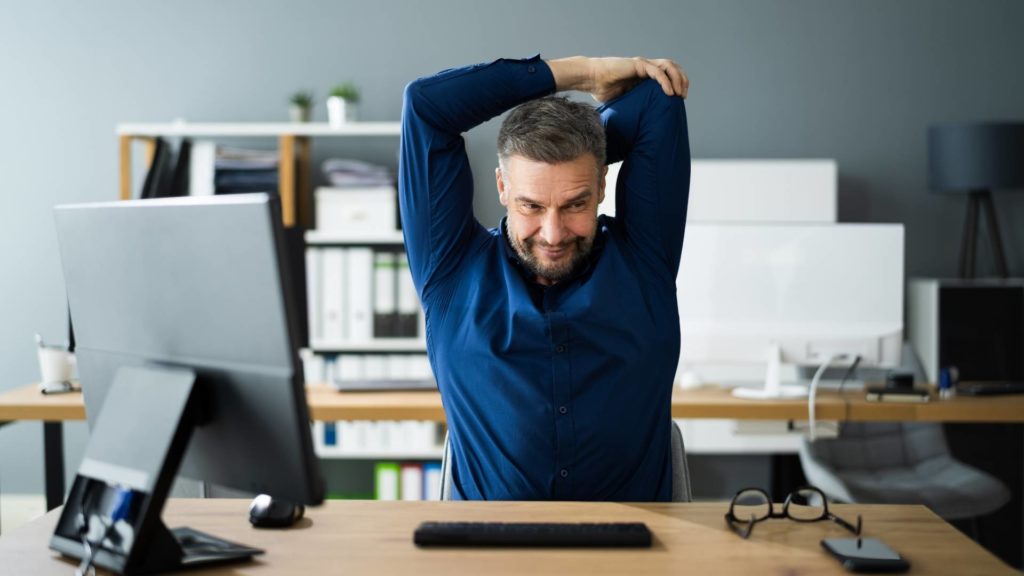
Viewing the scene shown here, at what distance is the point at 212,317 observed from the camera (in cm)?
124

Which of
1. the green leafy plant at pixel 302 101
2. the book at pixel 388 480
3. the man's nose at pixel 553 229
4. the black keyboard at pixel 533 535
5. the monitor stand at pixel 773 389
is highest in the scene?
the green leafy plant at pixel 302 101

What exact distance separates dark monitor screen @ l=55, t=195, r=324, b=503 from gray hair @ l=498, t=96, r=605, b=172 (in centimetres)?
67

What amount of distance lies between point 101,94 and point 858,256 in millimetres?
3412

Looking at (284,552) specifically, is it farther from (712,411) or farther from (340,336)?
(340,336)

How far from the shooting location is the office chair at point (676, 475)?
181 cm

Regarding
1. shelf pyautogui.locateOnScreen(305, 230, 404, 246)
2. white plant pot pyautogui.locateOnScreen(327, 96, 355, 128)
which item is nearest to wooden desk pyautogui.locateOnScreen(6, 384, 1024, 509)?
shelf pyautogui.locateOnScreen(305, 230, 404, 246)

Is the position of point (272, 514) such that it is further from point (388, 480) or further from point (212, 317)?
point (388, 480)

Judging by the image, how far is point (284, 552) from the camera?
1.36m

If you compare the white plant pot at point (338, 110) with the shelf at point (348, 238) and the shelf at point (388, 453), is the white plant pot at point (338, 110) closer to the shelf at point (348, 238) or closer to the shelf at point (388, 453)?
the shelf at point (348, 238)

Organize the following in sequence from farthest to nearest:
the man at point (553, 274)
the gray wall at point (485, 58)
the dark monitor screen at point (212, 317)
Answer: the gray wall at point (485, 58)
the man at point (553, 274)
the dark monitor screen at point (212, 317)

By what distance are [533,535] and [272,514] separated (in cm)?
38

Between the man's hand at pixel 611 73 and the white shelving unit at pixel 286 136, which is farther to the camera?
the white shelving unit at pixel 286 136

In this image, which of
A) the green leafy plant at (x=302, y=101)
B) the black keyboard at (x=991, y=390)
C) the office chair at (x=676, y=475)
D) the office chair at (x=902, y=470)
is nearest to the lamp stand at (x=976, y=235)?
the office chair at (x=902, y=470)

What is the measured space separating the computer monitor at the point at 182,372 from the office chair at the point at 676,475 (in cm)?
52
